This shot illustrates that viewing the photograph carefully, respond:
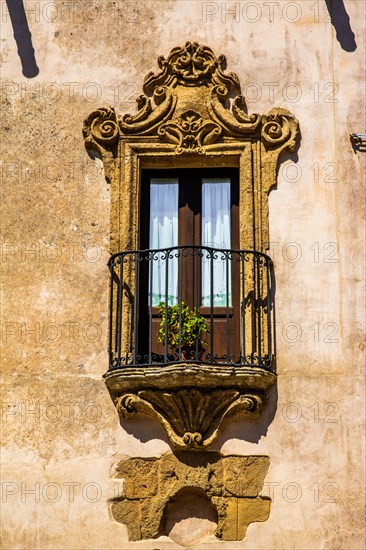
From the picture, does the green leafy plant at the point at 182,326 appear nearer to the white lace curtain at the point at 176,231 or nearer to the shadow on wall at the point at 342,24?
the white lace curtain at the point at 176,231

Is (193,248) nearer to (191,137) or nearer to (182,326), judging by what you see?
(182,326)

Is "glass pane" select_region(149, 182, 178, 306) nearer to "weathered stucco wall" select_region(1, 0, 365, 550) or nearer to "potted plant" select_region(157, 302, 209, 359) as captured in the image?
"potted plant" select_region(157, 302, 209, 359)

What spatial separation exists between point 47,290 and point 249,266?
1.95 meters

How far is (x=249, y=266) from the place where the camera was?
40.9 feet

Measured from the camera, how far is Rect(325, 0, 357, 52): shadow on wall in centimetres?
1302

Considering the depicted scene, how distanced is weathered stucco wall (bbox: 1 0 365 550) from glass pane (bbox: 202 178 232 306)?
54cm

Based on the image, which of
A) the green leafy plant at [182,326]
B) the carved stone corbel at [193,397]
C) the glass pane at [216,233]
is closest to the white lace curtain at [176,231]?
the glass pane at [216,233]

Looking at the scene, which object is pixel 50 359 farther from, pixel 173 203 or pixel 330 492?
pixel 330 492

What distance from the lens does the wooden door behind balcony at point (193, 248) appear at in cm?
1242

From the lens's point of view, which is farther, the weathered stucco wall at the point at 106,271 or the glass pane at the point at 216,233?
the glass pane at the point at 216,233

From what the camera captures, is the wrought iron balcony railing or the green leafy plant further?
the wrought iron balcony railing

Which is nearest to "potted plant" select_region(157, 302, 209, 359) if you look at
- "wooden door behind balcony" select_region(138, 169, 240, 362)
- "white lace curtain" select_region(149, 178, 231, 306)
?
"wooden door behind balcony" select_region(138, 169, 240, 362)

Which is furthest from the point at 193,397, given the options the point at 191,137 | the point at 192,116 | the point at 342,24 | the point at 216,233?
the point at 342,24

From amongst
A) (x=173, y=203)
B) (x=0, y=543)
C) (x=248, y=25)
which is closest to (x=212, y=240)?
(x=173, y=203)
